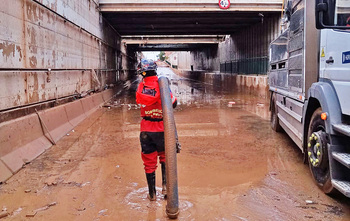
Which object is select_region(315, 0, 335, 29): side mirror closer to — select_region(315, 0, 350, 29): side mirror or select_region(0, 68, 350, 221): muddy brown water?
select_region(315, 0, 350, 29): side mirror

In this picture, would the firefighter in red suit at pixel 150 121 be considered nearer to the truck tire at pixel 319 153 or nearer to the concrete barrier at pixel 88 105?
A: the truck tire at pixel 319 153

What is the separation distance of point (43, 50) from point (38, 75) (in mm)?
771

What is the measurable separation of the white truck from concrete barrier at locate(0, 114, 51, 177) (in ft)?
15.3

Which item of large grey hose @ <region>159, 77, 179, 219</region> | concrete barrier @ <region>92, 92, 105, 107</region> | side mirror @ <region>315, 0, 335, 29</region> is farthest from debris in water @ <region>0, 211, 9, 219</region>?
concrete barrier @ <region>92, 92, 105, 107</region>

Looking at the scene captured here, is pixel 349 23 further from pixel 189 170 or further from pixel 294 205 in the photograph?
pixel 189 170

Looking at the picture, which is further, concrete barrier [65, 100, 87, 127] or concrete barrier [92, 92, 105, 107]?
concrete barrier [92, 92, 105, 107]

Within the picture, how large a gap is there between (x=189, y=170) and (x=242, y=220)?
1.94m

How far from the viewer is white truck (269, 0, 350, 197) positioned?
3793mm

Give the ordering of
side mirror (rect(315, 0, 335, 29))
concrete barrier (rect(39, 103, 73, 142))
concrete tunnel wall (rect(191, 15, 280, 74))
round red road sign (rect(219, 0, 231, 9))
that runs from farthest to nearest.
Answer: concrete tunnel wall (rect(191, 15, 280, 74)), round red road sign (rect(219, 0, 231, 9)), concrete barrier (rect(39, 103, 73, 142)), side mirror (rect(315, 0, 335, 29))

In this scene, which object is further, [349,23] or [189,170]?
[189,170]

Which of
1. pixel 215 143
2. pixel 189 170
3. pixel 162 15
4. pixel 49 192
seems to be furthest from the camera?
pixel 162 15

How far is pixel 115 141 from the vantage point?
7.96 m

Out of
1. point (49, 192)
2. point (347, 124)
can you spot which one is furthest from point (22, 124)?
point (347, 124)

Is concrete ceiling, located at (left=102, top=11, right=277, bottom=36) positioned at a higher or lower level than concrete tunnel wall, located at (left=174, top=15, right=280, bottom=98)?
higher
